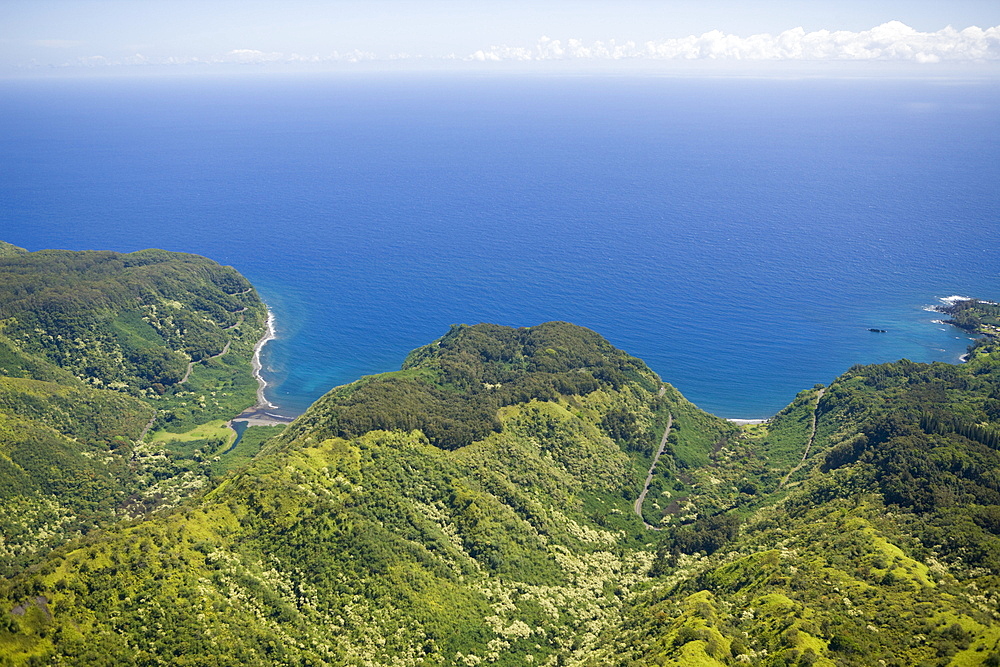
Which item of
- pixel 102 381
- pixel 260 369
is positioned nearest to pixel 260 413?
pixel 260 369

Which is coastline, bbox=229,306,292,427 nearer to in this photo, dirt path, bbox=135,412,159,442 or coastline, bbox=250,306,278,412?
coastline, bbox=250,306,278,412

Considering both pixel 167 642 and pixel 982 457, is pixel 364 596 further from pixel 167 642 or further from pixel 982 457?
pixel 982 457

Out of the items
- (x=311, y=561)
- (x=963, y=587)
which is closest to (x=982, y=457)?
(x=963, y=587)

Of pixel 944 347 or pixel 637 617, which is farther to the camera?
pixel 944 347

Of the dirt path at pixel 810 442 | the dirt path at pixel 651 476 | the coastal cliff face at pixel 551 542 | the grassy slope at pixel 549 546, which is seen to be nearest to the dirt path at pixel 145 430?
the coastal cliff face at pixel 551 542

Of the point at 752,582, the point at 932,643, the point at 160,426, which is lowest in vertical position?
the point at 160,426

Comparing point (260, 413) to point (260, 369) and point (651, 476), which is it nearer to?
point (260, 369)

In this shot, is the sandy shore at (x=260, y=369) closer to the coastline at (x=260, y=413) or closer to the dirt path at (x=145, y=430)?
the coastline at (x=260, y=413)

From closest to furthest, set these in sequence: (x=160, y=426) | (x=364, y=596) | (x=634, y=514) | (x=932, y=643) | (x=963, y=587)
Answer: (x=932, y=643), (x=963, y=587), (x=364, y=596), (x=634, y=514), (x=160, y=426)
